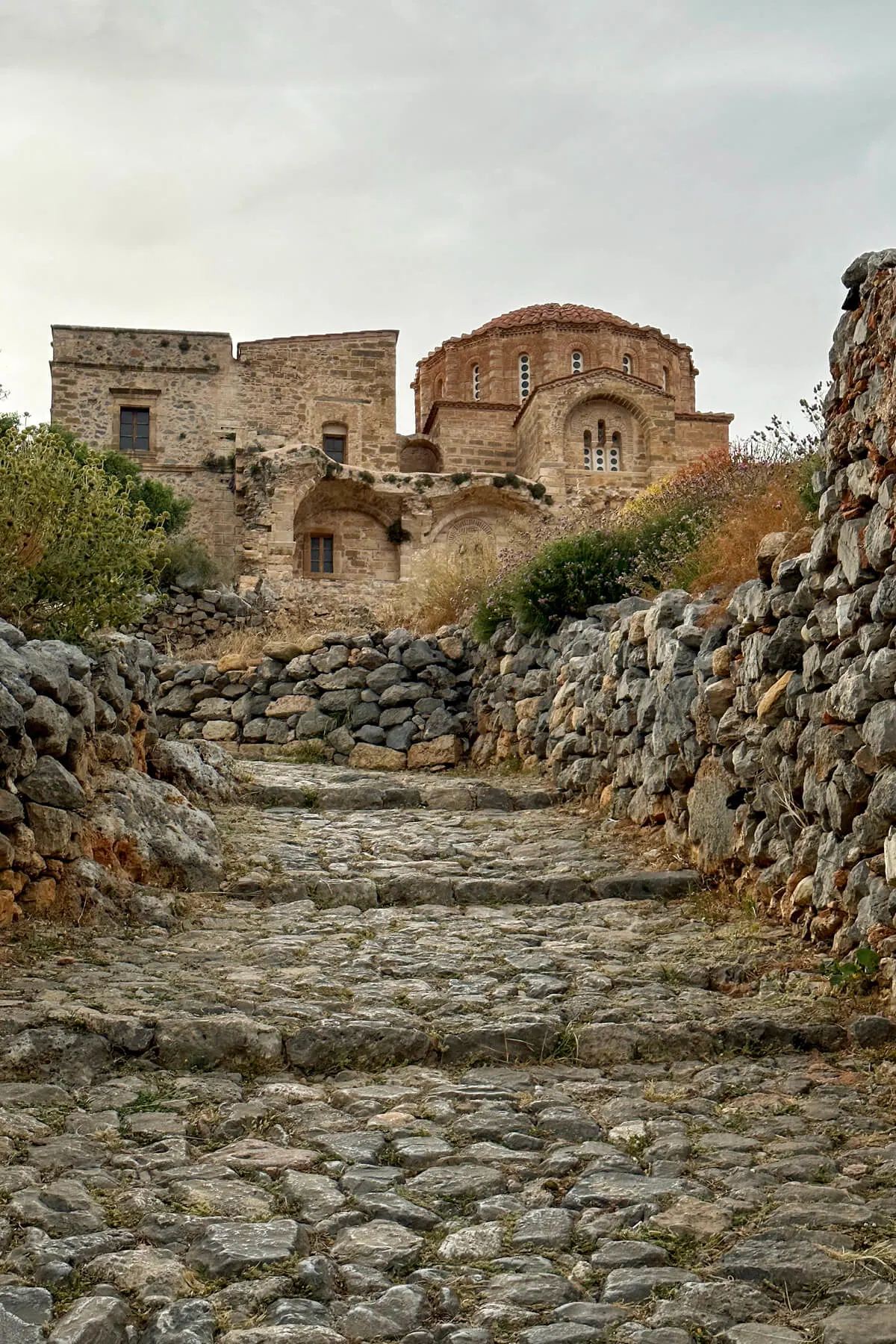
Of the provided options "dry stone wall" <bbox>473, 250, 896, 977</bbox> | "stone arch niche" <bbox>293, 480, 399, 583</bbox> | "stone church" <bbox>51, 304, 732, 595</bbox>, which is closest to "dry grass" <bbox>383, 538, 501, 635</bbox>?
"dry stone wall" <bbox>473, 250, 896, 977</bbox>

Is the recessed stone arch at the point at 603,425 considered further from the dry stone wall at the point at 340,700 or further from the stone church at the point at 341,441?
the dry stone wall at the point at 340,700

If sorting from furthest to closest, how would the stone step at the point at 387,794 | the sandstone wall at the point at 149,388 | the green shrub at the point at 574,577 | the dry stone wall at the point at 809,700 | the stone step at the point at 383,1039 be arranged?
the sandstone wall at the point at 149,388, the green shrub at the point at 574,577, the stone step at the point at 387,794, the dry stone wall at the point at 809,700, the stone step at the point at 383,1039

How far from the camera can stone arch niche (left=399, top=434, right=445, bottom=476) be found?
105 ft

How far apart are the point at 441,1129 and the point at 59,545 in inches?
188

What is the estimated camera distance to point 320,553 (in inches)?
1096

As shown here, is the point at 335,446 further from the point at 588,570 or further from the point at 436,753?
the point at 588,570

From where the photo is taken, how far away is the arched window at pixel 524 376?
3403 cm

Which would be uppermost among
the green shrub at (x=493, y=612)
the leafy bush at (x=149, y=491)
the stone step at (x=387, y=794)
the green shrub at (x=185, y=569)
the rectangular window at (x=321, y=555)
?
the leafy bush at (x=149, y=491)

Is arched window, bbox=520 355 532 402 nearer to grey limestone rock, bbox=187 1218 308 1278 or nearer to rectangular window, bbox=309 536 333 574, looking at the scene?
rectangular window, bbox=309 536 333 574

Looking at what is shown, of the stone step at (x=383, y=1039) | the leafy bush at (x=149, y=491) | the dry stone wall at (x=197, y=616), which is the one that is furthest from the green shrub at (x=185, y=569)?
the stone step at (x=383, y=1039)

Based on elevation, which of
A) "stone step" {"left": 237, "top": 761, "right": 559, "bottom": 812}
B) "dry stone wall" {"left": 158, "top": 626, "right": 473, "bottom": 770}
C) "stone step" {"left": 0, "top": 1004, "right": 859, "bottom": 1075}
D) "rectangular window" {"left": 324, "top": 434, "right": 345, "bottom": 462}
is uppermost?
"rectangular window" {"left": 324, "top": 434, "right": 345, "bottom": 462}

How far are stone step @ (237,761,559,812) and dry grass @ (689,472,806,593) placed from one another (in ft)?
7.34

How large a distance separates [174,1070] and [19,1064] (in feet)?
1.77

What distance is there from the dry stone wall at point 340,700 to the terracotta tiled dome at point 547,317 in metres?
22.8
